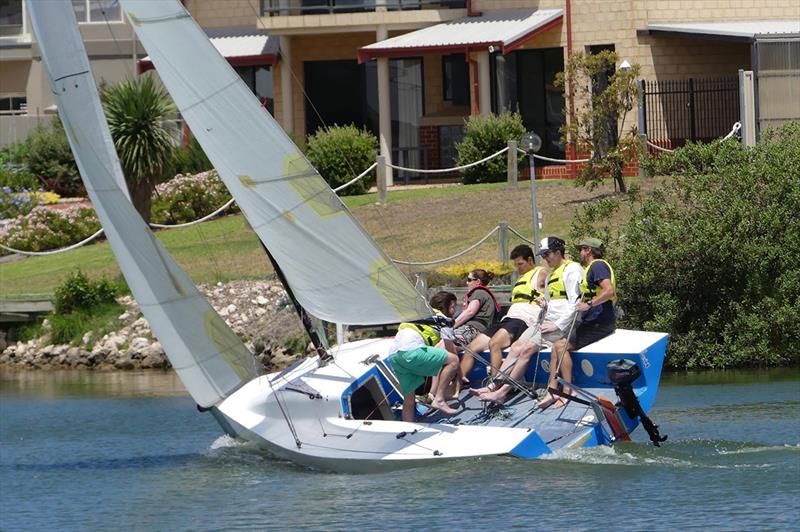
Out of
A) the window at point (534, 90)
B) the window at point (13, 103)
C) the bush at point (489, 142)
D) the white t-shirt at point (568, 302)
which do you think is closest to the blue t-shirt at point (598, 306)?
the white t-shirt at point (568, 302)

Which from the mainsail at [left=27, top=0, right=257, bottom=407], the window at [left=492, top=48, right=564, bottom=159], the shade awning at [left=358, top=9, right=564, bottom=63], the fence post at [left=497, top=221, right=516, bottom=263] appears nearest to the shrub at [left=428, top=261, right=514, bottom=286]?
the fence post at [left=497, top=221, right=516, bottom=263]

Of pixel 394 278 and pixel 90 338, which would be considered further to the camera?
pixel 90 338

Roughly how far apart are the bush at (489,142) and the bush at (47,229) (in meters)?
7.81

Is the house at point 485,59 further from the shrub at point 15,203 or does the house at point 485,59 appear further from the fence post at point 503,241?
the fence post at point 503,241

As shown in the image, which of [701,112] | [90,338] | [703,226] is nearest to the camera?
[703,226]

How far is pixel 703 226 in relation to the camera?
2319 cm

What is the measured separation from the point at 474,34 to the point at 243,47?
6.19m

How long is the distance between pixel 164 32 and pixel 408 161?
72.7 ft

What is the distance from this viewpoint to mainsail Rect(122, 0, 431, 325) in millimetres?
15852

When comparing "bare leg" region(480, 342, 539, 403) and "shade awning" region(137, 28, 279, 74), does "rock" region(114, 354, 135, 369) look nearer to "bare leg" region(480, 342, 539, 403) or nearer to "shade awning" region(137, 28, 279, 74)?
"shade awning" region(137, 28, 279, 74)

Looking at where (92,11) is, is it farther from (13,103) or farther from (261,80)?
(261,80)

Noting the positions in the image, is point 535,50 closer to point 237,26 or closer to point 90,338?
point 237,26

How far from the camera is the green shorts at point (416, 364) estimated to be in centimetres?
1579

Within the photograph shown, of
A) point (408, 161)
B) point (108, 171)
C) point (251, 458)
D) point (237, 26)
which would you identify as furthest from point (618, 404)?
point (237, 26)
